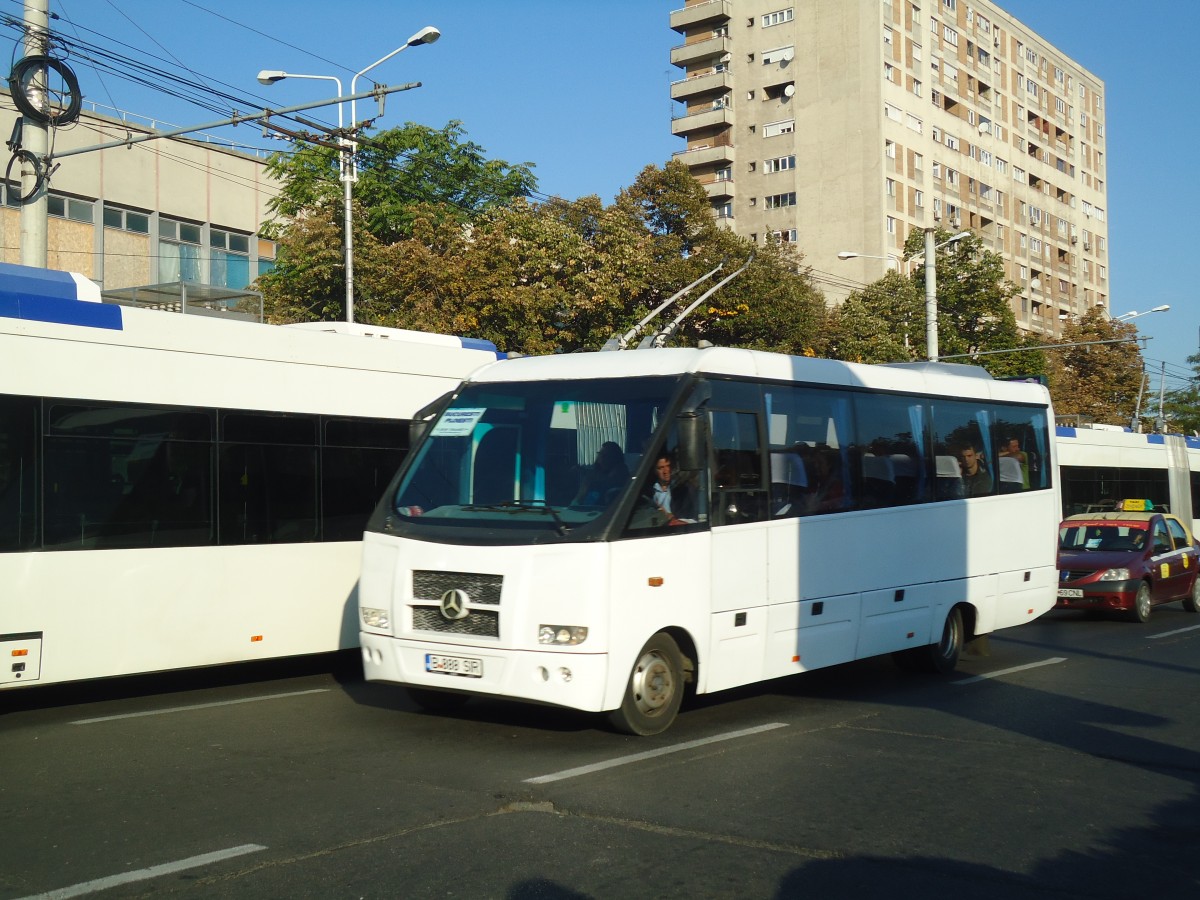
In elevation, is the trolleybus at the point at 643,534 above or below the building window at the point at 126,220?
below

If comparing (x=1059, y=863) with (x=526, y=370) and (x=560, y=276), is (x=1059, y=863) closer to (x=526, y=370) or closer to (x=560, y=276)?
(x=526, y=370)

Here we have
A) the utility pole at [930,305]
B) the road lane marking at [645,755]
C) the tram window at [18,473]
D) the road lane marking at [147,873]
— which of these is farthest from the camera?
the utility pole at [930,305]

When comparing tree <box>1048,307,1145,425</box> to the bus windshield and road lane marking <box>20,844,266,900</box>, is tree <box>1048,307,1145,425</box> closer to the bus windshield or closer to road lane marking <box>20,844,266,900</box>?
the bus windshield

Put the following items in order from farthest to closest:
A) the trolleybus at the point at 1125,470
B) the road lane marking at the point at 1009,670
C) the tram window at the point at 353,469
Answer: the trolleybus at the point at 1125,470 < the road lane marking at the point at 1009,670 < the tram window at the point at 353,469

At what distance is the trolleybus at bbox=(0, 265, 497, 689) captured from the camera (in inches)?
387

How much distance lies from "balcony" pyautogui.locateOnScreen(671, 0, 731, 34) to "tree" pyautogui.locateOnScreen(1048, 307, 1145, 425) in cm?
3028

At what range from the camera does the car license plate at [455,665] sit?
8.88 m

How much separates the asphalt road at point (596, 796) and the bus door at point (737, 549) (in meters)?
0.50

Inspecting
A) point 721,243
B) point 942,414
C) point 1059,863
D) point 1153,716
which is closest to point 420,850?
point 1059,863

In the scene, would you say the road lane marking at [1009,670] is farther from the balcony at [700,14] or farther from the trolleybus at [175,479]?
the balcony at [700,14]

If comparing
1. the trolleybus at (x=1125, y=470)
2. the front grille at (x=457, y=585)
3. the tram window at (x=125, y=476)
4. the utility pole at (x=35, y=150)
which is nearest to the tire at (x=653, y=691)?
the front grille at (x=457, y=585)

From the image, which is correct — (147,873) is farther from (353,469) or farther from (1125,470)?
(1125,470)

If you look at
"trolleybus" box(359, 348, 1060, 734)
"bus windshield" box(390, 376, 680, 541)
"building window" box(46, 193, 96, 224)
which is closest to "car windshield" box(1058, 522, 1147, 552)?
"trolleybus" box(359, 348, 1060, 734)

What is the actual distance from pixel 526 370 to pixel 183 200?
4106 centimetres
